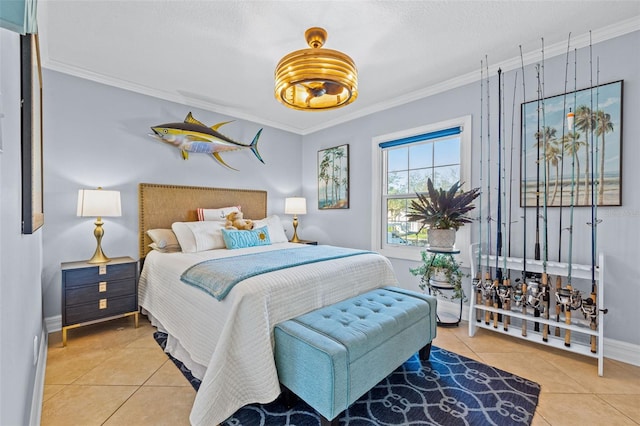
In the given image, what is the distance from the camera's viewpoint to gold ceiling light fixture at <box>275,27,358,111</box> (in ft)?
5.58

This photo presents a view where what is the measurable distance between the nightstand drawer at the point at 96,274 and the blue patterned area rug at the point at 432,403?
1.11 metres

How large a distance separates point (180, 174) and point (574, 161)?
12.6 ft

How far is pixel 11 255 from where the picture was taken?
980mm

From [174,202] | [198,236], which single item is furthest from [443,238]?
[174,202]

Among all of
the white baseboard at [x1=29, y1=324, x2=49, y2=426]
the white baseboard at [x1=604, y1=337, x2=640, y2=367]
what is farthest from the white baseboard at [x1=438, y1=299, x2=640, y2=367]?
the white baseboard at [x1=29, y1=324, x2=49, y2=426]

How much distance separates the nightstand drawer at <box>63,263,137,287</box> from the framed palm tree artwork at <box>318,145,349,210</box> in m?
2.55

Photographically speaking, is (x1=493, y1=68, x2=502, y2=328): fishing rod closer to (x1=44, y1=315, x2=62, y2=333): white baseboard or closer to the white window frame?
the white window frame

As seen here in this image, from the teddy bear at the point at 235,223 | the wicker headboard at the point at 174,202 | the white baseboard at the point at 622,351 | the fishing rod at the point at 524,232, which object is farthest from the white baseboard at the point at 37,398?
the white baseboard at the point at 622,351

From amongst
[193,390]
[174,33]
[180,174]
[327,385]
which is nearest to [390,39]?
[174,33]

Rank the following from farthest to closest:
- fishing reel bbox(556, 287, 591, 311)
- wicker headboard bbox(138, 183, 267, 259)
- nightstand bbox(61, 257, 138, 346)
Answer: wicker headboard bbox(138, 183, 267, 259) < nightstand bbox(61, 257, 138, 346) < fishing reel bbox(556, 287, 591, 311)

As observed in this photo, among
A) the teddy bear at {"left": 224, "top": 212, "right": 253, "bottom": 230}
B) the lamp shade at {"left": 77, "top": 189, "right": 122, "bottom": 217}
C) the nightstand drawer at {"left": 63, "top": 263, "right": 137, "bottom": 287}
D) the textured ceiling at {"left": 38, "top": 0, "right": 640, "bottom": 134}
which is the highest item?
the textured ceiling at {"left": 38, "top": 0, "right": 640, "bottom": 134}

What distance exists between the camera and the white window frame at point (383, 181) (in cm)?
290

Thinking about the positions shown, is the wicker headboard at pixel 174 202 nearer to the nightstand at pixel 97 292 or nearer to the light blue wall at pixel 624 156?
the nightstand at pixel 97 292

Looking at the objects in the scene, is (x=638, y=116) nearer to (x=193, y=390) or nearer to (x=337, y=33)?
(x=337, y=33)
